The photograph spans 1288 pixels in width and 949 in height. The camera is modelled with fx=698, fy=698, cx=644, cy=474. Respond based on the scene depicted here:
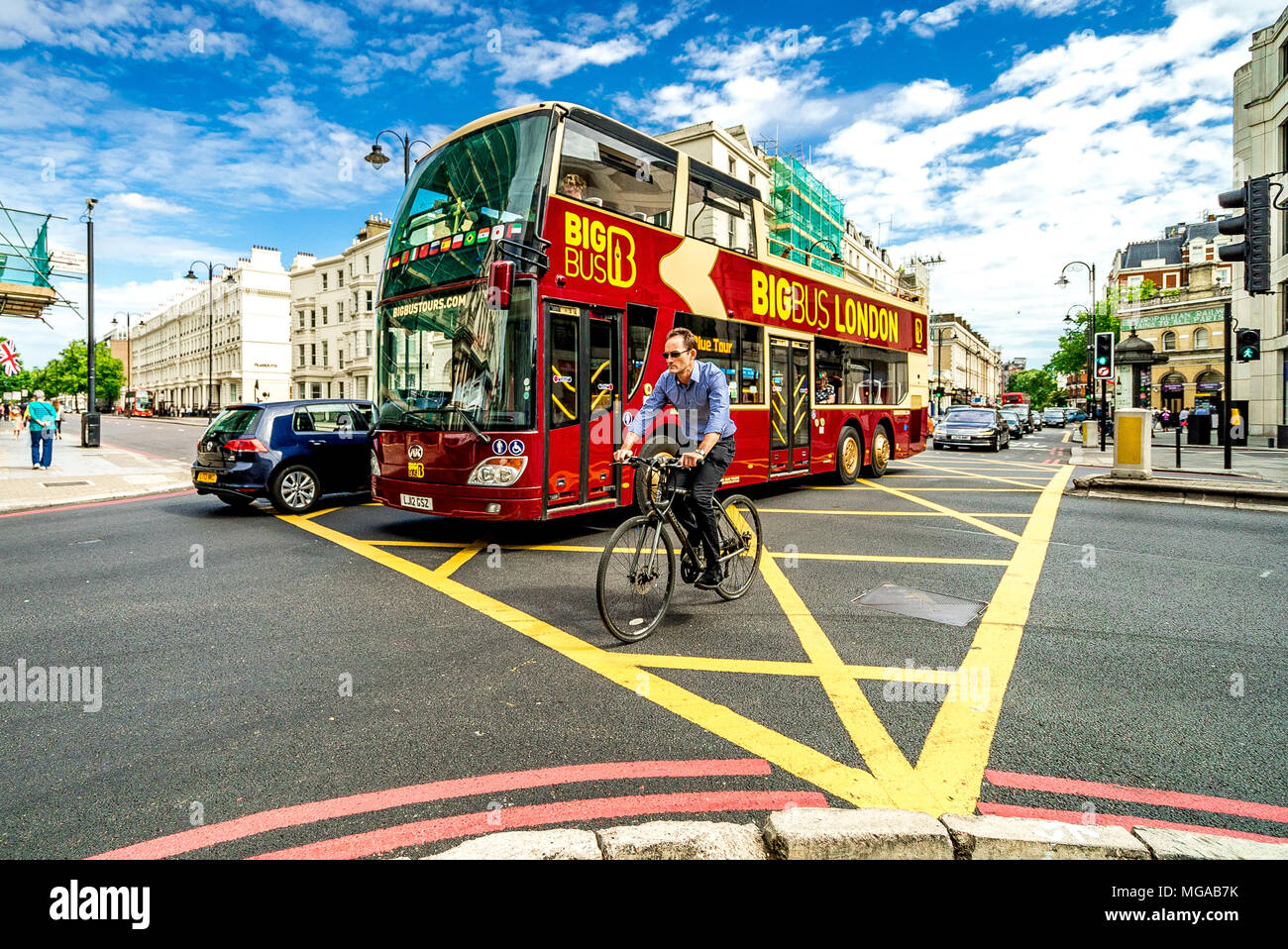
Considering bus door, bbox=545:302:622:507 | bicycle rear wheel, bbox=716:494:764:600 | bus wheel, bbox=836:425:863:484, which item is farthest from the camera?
bus wheel, bbox=836:425:863:484

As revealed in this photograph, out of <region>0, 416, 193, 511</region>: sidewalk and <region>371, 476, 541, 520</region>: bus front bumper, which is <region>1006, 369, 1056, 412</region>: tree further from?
<region>371, 476, 541, 520</region>: bus front bumper

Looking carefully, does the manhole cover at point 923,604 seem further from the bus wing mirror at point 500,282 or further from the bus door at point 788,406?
the bus door at point 788,406

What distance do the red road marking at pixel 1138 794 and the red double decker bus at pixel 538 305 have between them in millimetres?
3188

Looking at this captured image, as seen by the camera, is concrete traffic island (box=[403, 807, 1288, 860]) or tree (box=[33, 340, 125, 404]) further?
tree (box=[33, 340, 125, 404])

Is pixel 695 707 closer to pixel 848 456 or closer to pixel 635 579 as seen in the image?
pixel 635 579

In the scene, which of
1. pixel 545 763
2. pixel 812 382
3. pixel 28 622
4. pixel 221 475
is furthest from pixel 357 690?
pixel 812 382

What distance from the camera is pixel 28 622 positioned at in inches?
202

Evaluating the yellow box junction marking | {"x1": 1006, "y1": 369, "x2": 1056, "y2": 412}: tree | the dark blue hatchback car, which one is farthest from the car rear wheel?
{"x1": 1006, "y1": 369, "x2": 1056, "y2": 412}: tree

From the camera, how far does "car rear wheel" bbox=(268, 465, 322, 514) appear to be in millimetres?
10094

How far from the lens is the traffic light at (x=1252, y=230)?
11508mm

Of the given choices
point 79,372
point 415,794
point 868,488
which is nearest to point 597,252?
point 415,794

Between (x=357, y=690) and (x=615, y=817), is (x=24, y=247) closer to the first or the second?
(x=357, y=690)

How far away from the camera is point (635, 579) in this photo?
4.85m

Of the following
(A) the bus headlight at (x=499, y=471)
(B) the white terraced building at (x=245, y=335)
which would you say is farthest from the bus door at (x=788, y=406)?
(B) the white terraced building at (x=245, y=335)
